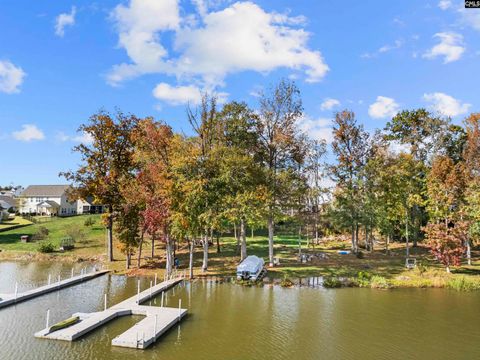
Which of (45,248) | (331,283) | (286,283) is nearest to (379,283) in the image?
(331,283)

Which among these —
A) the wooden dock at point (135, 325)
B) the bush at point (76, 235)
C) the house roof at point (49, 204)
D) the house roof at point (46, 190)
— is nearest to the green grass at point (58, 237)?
the bush at point (76, 235)

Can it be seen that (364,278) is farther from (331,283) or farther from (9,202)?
(9,202)

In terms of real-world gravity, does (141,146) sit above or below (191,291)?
above

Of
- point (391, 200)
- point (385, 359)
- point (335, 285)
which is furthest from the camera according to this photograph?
point (391, 200)

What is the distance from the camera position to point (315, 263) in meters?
44.6

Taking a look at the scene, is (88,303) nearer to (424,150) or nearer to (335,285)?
(335,285)

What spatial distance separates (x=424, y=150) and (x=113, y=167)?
46.6 metres

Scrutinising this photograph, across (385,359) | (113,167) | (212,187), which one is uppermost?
(113,167)

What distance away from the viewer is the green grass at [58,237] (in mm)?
53812

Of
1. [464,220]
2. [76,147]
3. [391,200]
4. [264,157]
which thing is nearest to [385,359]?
[264,157]

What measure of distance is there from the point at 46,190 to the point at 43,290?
272 feet

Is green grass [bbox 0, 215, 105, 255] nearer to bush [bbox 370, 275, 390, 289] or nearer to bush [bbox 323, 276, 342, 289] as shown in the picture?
bush [bbox 323, 276, 342, 289]

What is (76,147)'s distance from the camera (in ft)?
155

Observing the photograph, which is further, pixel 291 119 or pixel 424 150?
pixel 424 150
